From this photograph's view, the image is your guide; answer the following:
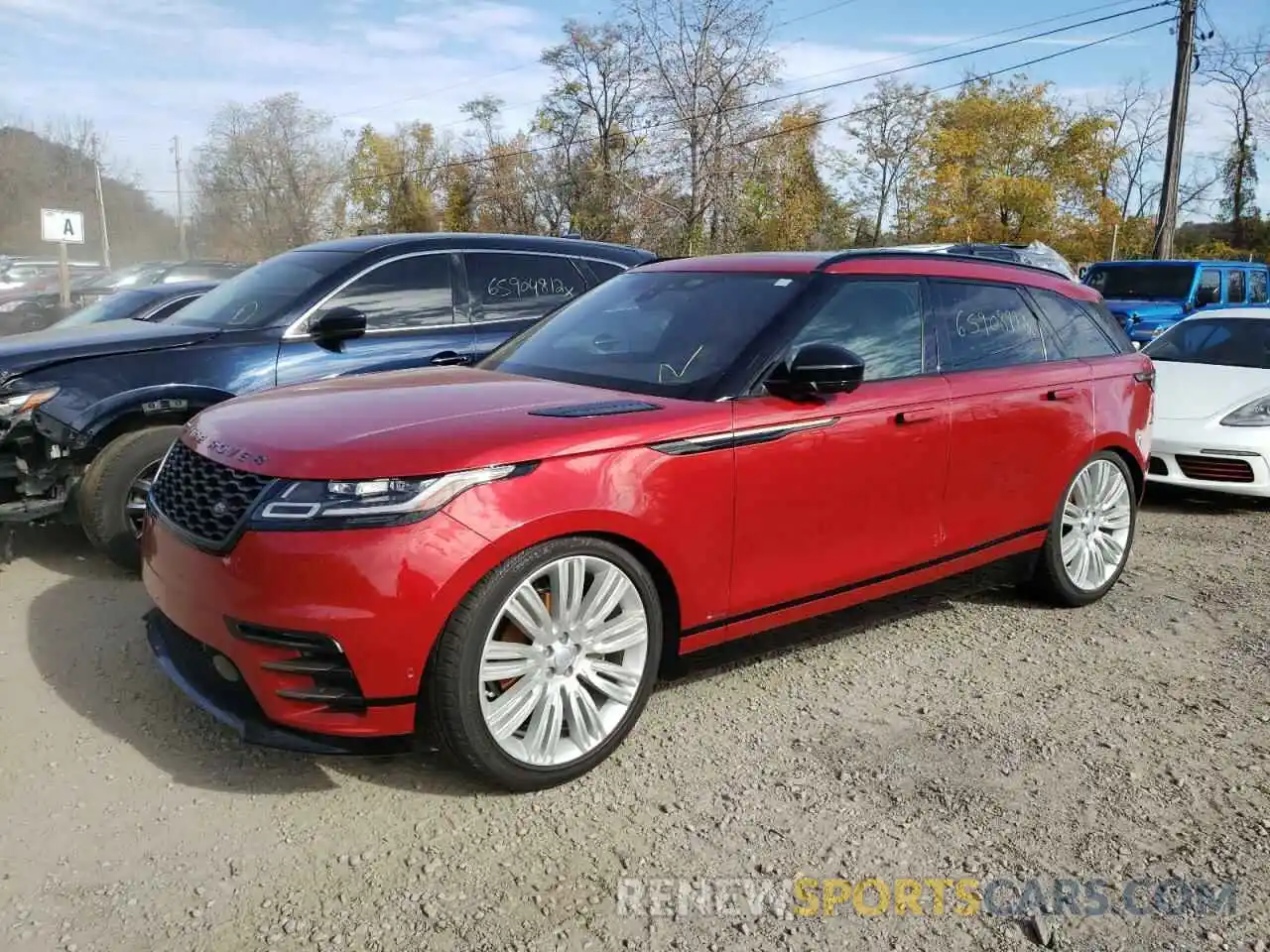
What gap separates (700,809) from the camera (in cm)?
300

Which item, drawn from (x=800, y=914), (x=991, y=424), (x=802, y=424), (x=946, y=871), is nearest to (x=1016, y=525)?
(x=991, y=424)

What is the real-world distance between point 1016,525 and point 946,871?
2.15m

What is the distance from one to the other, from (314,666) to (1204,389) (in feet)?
23.6

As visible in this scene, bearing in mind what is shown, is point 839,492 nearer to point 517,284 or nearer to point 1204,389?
point 517,284

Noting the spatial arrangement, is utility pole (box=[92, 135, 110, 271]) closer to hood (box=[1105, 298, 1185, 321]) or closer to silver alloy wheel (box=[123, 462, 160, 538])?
hood (box=[1105, 298, 1185, 321])

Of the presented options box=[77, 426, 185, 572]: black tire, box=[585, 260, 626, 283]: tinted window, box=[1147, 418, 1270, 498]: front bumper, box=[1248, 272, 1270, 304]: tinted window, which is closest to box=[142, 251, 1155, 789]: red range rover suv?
box=[77, 426, 185, 572]: black tire

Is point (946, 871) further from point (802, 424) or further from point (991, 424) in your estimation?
point (991, 424)

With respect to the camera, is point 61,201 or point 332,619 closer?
point 332,619

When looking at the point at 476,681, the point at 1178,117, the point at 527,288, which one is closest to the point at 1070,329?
the point at 527,288

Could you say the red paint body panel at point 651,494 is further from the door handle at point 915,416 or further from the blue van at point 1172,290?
the blue van at point 1172,290

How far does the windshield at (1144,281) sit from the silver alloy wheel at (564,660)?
570 inches

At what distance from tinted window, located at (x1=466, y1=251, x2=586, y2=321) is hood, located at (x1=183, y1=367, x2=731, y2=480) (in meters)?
2.68

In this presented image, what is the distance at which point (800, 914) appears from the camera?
253 cm

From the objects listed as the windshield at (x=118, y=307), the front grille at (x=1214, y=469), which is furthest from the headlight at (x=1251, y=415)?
the windshield at (x=118, y=307)
